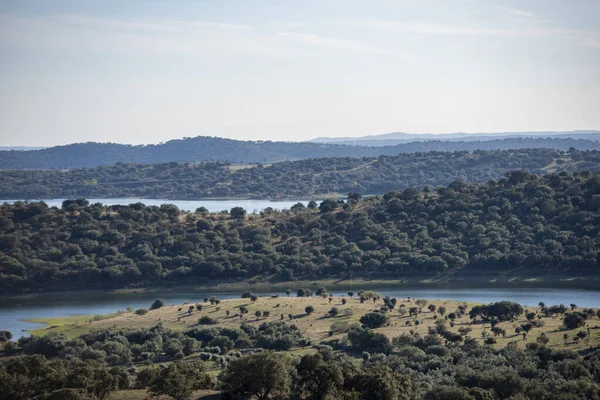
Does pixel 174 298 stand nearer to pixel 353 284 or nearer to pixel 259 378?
pixel 353 284

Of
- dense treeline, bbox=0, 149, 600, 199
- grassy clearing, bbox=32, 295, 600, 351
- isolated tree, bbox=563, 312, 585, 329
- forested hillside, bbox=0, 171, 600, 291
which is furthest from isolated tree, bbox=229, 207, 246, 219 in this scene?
dense treeline, bbox=0, 149, 600, 199

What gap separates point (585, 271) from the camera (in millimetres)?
81938

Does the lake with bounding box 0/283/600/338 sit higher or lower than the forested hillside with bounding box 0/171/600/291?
lower

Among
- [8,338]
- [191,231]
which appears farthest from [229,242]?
[8,338]

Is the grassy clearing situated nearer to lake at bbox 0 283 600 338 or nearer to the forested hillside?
lake at bbox 0 283 600 338

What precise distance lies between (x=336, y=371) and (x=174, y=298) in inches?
1910

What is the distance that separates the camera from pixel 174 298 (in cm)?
7962

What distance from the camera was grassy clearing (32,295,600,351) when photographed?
51.0 meters

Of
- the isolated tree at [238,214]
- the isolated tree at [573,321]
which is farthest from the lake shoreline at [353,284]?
the isolated tree at [573,321]

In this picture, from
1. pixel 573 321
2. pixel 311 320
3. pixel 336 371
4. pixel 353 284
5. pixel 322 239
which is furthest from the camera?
pixel 322 239

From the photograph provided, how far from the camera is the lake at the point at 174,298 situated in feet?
229

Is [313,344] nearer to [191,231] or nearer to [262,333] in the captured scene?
[262,333]

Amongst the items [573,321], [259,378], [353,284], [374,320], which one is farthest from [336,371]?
[353,284]

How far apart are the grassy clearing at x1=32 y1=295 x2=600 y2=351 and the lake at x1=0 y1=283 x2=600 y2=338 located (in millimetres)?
5092
